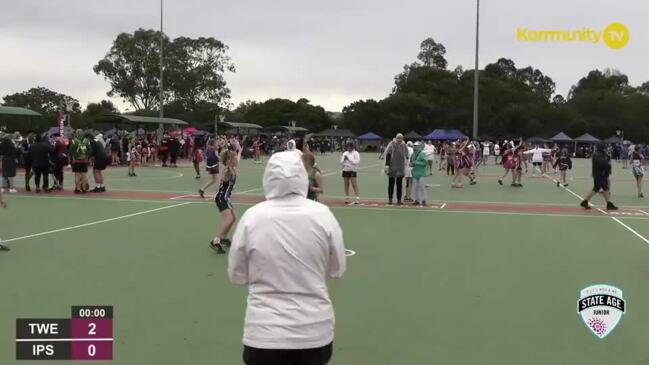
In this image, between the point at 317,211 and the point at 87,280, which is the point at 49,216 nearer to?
the point at 87,280

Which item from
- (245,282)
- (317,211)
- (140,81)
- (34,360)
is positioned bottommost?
(34,360)

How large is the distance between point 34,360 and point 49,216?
9.27m

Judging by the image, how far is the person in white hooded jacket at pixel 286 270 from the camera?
294 cm

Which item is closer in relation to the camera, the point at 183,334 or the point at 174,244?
the point at 183,334

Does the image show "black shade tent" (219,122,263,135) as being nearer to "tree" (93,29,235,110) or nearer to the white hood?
"tree" (93,29,235,110)

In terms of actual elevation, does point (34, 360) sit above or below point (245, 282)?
below

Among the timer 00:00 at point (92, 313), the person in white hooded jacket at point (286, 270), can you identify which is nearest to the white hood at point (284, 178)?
the person in white hooded jacket at point (286, 270)

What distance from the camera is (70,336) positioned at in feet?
17.9

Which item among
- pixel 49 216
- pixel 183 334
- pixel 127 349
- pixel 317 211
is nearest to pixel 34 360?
pixel 127 349

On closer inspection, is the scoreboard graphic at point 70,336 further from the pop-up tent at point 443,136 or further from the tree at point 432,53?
the tree at point 432,53

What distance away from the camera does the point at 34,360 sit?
4973 millimetres

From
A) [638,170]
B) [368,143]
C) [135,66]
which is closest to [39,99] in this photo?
[135,66]

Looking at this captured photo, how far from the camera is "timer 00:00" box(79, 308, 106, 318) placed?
236 inches

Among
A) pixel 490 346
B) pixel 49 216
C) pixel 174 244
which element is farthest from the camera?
pixel 49 216
